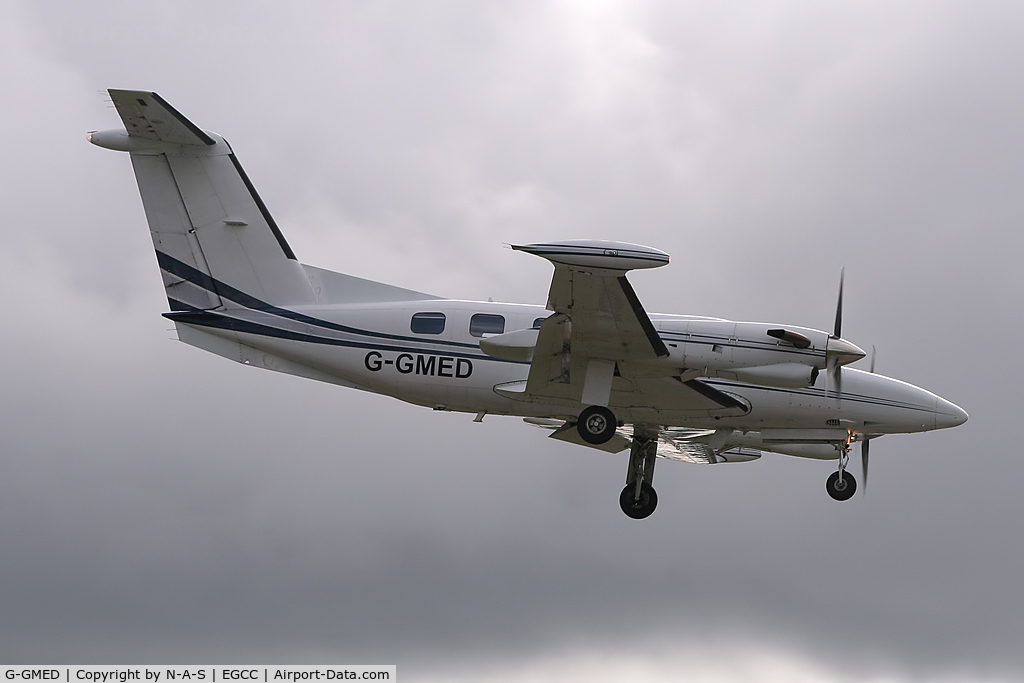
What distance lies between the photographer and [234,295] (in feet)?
68.6

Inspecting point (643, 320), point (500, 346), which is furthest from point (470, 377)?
point (643, 320)

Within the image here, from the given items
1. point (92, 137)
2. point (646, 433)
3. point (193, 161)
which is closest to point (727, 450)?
point (646, 433)

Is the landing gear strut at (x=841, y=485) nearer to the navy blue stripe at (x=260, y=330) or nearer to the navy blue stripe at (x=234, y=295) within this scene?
the navy blue stripe at (x=260, y=330)

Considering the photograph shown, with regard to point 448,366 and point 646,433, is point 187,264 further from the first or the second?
A: point 646,433

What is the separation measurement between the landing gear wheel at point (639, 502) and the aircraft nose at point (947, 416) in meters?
5.65

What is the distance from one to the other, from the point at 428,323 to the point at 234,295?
13.3 feet

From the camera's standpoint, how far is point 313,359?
2025 cm

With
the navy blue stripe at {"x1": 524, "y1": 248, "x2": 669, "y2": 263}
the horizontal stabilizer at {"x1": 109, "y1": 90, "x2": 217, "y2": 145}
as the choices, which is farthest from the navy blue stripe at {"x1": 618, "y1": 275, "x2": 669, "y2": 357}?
the horizontal stabilizer at {"x1": 109, "y1": 90, "x2": 217, "y2": 145}

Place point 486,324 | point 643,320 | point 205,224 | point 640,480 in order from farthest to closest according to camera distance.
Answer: point 640,480, point 205,224, point 486,324, point 643,320

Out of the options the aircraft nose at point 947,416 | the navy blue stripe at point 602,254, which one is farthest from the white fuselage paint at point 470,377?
the navy blue stripe at point 602,254

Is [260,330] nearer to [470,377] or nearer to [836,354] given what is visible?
[470,377]

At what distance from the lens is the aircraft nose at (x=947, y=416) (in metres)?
20.3

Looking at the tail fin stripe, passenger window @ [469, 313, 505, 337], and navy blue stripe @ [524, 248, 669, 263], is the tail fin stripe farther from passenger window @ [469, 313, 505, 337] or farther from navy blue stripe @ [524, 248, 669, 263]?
navy blue stripe @ [524, 248, 669, 263]

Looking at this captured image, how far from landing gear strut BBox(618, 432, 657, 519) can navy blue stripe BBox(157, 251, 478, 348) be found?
5.74 metres
